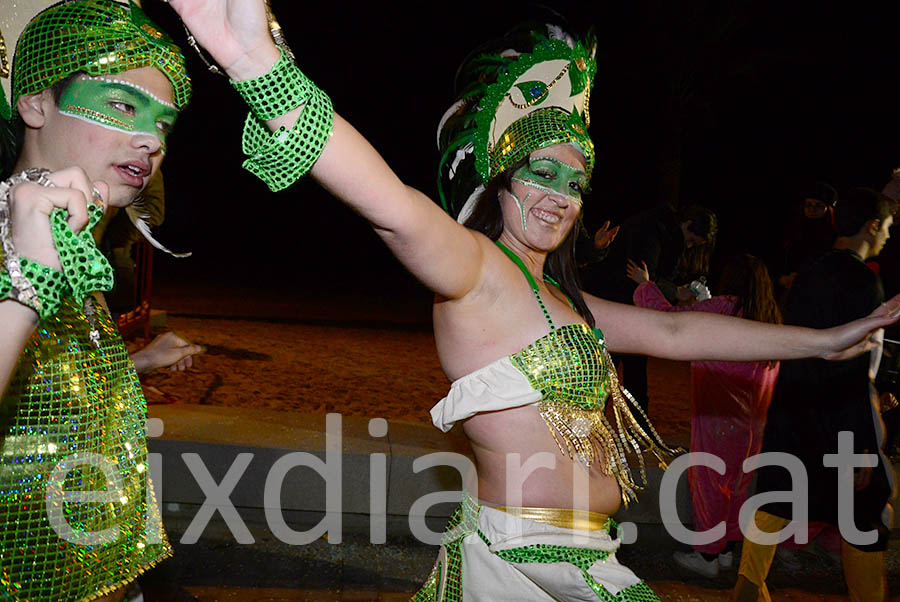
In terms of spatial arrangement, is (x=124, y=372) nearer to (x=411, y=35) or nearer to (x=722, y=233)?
(x=722, y=233)

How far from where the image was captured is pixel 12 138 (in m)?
1.72

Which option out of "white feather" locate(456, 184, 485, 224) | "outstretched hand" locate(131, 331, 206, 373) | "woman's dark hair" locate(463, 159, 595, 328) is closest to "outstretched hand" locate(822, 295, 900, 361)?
"woman's dark hair" locate(463, 159, 595, 328)

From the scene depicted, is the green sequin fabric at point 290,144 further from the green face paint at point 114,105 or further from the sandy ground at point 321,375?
the sandy ground at point 321,375

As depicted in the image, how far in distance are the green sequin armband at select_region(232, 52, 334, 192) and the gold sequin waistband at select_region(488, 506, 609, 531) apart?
4.08 ft

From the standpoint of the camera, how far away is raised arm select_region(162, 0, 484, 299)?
1172 mm

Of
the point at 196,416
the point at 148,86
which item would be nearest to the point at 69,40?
the point at 148,86

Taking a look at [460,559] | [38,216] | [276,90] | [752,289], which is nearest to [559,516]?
[460,559]

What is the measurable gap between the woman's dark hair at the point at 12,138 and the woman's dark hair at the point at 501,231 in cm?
128

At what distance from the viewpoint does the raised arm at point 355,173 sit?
117cm

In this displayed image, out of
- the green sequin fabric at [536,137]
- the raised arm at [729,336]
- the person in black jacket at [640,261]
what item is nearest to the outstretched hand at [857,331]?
the raised arm at [729,336]

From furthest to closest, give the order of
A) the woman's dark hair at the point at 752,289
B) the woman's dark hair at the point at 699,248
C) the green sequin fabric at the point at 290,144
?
the woman's dark hair at the point at 699,248
the woman's dark hair at the point at 752,289
the green sequin fabric at the point at 290,144

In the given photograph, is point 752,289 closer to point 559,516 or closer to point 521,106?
point 521,106

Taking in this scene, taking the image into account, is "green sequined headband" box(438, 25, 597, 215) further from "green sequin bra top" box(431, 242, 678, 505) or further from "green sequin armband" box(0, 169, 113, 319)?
"green sequin armband" box(0, 169, 113, 319)

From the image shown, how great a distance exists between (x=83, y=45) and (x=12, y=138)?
0.97ft
